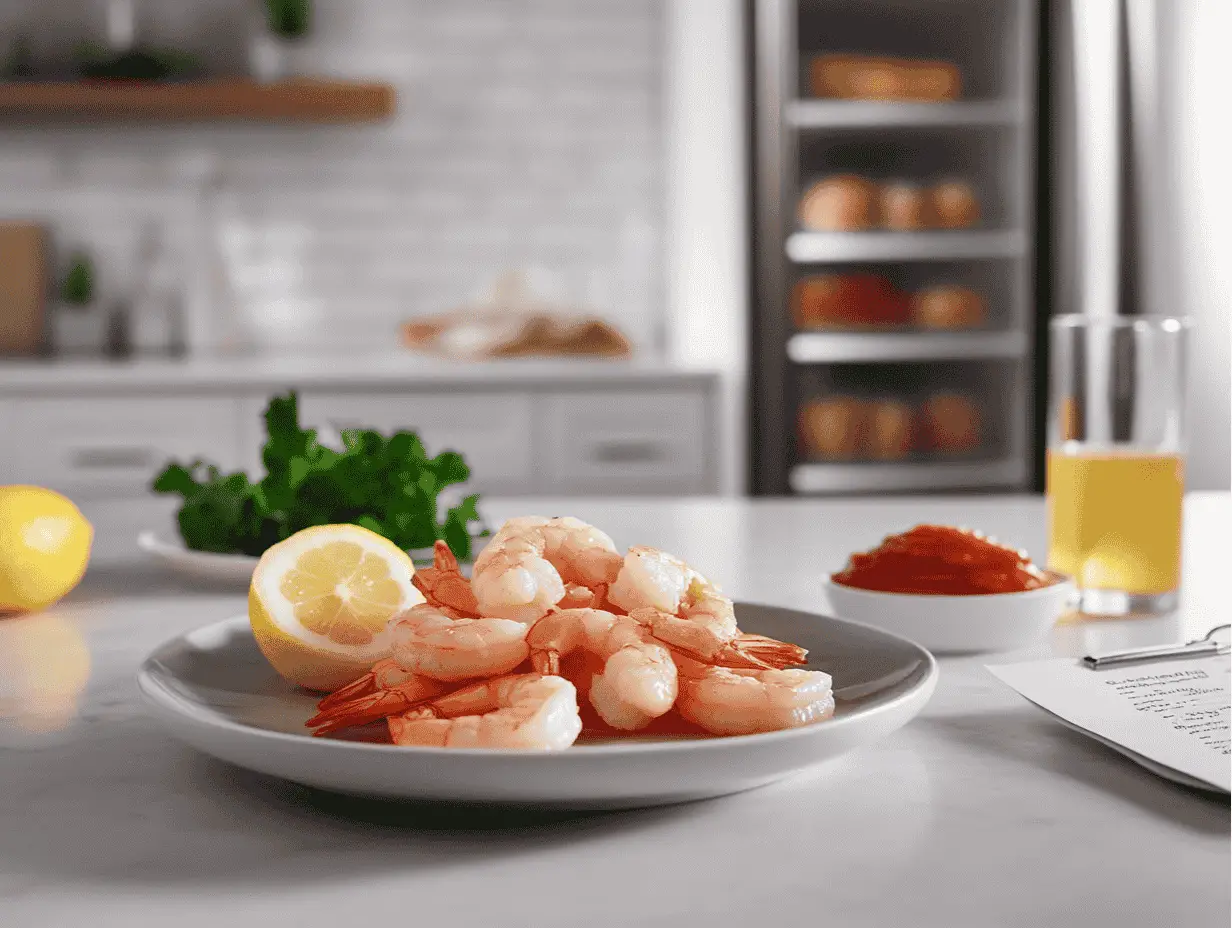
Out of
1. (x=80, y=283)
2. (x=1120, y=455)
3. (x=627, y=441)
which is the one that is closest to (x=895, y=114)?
(x=627, y=441)

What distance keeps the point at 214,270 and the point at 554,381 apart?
Answer: 1.13 m

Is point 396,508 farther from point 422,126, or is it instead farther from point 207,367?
point 422,126

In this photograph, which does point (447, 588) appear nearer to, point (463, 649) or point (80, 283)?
point (463, 649)

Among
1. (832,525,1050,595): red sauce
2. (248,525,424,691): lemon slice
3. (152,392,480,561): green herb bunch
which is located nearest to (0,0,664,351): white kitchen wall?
(152,392,480,561): green herb bunch

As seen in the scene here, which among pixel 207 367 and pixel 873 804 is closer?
pixel 873 804

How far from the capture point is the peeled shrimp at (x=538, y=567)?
0.70 meters

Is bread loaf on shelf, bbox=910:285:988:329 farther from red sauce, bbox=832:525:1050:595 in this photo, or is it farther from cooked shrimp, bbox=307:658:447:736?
cooked shrimp, bbox=307:658:447:736

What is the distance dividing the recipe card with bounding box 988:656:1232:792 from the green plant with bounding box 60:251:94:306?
138 inches

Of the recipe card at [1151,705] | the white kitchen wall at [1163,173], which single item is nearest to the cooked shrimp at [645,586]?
the recipe card at [1151,705]

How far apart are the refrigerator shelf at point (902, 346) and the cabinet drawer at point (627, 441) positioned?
0.35 m

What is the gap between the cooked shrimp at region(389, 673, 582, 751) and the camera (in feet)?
2.02

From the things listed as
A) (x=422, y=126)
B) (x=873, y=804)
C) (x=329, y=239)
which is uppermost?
(x=422, y=126)

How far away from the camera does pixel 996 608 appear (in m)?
1.00

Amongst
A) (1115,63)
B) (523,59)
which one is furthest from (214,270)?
(1115,63)
